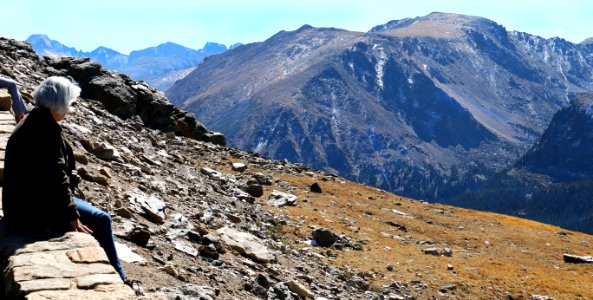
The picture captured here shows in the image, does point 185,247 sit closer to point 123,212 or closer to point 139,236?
point 123,212

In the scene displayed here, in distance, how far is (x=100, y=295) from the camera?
653cm

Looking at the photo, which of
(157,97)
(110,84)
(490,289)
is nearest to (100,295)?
(490,289)

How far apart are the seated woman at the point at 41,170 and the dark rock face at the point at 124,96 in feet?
125

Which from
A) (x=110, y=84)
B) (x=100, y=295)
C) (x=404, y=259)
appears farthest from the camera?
(x=110, y=84)

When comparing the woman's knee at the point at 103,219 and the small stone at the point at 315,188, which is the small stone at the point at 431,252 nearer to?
the small stone at the point at 315,188

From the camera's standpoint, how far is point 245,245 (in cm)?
1989

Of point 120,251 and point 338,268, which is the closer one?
point 120,251

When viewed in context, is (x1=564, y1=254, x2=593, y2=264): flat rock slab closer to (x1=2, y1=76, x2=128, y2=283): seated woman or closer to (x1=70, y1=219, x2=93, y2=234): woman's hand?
(x1=70, y1=219, x2=93, y2=234): woman's hand

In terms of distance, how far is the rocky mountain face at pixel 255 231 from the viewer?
14.9 meters

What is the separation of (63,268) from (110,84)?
137ft

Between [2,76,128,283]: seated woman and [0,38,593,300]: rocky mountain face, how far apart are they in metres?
0.85

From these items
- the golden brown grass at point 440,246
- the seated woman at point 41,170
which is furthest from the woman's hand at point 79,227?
the golden brown grass at point 440,246

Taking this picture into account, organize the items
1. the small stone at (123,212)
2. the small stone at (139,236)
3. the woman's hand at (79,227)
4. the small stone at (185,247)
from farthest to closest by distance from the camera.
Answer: the small stone at (185,247) → the small stone at (123,212) → the small stone at (139,236) → the woman's hand at (79,227)

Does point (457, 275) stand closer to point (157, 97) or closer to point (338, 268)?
point (338, 268)
